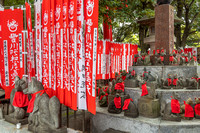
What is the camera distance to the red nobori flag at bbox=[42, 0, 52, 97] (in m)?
4.22

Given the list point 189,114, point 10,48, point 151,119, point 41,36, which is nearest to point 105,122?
point 151,119

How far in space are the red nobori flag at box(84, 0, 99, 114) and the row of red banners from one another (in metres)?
6.63

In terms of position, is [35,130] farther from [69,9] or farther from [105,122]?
[69,9]

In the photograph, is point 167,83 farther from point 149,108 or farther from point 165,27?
point 165,27

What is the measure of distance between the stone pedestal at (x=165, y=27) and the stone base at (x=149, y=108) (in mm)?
2994

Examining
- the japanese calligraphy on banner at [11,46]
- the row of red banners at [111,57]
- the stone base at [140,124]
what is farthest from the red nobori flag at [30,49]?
the row of red banners at [111,57]

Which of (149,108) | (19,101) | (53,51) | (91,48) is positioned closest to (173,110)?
(149,108)

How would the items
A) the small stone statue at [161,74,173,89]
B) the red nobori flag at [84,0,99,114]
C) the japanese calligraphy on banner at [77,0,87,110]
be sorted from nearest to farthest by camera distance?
1. the red nobori flag at [84,0,99,114]
2. the japanese calligraphy on banner at [77,0,87,110]
3. the small stone statue at [161,74,173,89]

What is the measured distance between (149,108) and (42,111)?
2.75 meters

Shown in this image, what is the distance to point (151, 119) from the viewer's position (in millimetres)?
4172

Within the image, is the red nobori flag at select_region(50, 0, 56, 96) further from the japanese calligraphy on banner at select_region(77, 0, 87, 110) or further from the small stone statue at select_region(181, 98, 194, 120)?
the small stone statue at select_region(181, 98, 194, 120)

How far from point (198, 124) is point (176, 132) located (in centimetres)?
57

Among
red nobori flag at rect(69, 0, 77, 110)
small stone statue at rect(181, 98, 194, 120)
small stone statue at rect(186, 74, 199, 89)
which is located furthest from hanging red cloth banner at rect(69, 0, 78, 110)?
small stone statue at rect(186, 74, 199, 89)

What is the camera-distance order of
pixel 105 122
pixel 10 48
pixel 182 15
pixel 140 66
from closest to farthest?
pixel 105 122
pixel 10 48
pixel 140 66
pixel 182 15
